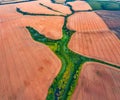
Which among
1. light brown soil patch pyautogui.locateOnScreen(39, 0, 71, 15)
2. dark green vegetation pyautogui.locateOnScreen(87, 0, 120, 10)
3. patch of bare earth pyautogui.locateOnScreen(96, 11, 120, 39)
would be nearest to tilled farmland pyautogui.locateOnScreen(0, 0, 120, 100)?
patch of bare earth pyautogui.locateOnScreen(96, 11, 120, 39)

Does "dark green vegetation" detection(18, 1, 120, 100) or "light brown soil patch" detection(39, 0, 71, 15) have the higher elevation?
"dark green vegetation" detection(18, 1, 120, 100)

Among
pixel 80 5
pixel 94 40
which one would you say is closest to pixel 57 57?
pixel 94 40

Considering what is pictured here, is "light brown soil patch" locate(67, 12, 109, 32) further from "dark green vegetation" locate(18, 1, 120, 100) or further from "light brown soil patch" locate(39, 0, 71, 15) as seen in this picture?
"light brown soil patch" locate(39, 0, 71, 15)

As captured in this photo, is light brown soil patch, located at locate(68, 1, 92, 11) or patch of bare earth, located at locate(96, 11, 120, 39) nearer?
patch of bare earth, located at locate(96, 11, 120, 39)

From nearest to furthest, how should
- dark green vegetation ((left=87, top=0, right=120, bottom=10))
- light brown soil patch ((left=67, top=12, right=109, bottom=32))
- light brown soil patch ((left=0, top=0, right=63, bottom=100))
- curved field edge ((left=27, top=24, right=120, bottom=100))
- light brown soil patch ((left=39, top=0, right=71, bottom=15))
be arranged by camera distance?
light brown soil patch ((left=0, top=0, right=63, bottom=100)), curved field edge ((left=27, top=24, right=120, bottom=100)), light brown soil patch ((left=67, top=12, right=109, bottom=32)), light brown soil patch ((left=39, top=0, right=71, bottom=15)), dark green vegetation ((left=87, top=0, right=120, bottom=10))

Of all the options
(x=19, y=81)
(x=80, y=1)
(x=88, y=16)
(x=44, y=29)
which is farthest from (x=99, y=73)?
(x=80, y=1)

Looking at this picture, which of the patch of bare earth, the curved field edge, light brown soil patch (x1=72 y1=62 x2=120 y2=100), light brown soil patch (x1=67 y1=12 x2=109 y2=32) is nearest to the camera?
light brown soil patch (x1=72 y1=62 x2=120 y2=100)
